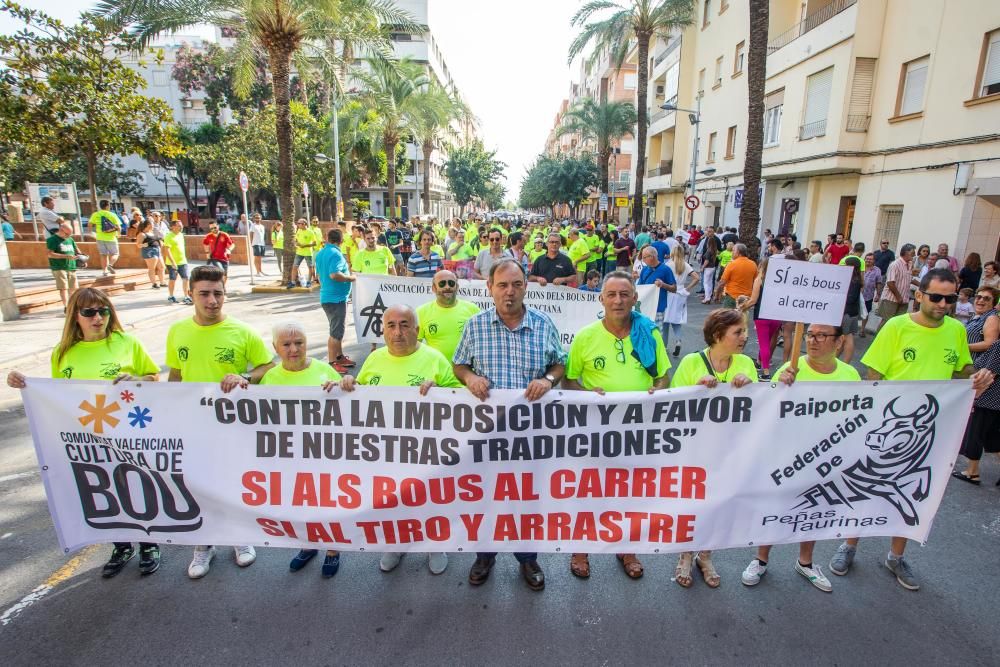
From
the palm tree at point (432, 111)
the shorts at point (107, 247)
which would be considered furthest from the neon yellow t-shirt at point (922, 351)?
the palm tree at point (432, 111)

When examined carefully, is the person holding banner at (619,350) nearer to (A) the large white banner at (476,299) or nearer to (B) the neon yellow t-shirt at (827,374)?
(B) the neon yellow t-shirt at (827,374)

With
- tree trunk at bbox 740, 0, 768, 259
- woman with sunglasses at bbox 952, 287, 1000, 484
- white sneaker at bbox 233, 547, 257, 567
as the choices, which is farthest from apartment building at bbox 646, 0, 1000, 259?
white sneaker at bbox 233, 547, 257, 567

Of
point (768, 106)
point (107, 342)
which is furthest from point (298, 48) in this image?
point (768, 106)

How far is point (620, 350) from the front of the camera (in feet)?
10.8

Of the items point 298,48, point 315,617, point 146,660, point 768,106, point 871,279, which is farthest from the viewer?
point 768,106

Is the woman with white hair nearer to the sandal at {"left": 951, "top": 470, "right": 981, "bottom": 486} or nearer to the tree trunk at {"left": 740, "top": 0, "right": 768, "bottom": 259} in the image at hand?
the sandal at {"left": 951, "top": 470, "right": 981, "bottom": 486}

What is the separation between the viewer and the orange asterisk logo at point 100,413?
10.2ft

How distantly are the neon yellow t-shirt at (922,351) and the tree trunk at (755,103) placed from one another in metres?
9.47

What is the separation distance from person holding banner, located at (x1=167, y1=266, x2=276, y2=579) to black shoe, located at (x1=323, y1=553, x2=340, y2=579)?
1.72 ft

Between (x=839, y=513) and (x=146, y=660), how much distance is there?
380 cm

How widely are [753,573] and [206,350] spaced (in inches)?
144

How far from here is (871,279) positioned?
10.3m

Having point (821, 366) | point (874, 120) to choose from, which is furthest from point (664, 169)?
point (821, 366)

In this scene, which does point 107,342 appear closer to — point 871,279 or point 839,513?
point 839,513
